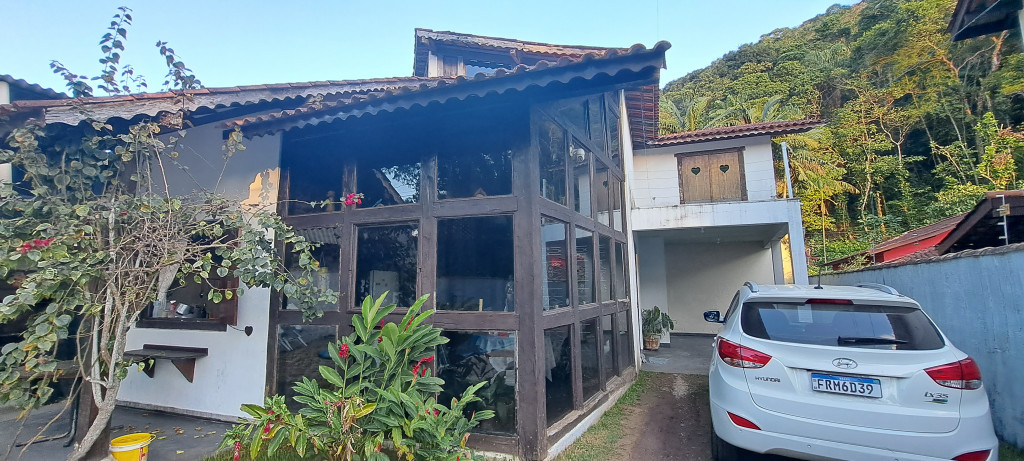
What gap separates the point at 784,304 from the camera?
354 cm

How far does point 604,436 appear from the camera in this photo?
4727mm

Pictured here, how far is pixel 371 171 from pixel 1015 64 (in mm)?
24233

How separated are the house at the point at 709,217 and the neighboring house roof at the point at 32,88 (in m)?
8.99

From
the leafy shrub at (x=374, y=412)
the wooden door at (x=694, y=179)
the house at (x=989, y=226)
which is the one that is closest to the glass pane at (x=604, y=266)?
the leafy shrub at (x=374, y=412)

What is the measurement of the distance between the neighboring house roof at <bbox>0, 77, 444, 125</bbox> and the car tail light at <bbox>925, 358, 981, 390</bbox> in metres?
4.39

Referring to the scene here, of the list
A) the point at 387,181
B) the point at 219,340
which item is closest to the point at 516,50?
the point at 387,181

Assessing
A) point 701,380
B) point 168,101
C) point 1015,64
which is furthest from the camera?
point 1015,64

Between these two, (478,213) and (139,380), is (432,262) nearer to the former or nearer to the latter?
(478,213)

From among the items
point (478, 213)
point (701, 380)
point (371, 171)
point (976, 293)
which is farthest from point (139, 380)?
point (976, 293)

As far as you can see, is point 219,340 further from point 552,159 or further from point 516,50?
point 516,50

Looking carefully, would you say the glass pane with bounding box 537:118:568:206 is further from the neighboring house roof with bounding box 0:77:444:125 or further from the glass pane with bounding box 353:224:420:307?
the glass pane with bounding box 353:224:420:307

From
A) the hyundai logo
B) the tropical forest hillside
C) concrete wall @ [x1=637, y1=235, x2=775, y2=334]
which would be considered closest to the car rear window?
the hyundai logo

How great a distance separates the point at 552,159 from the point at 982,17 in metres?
6.54

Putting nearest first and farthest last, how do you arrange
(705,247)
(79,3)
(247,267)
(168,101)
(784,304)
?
1. (784,304)
2. (247,267)
3. (168,101)
4. (79,3)
5. (705,247)
